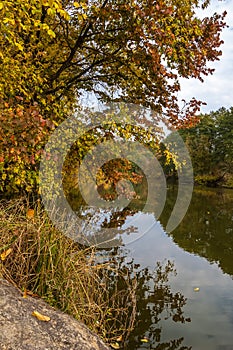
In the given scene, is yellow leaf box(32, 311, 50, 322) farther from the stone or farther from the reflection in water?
the reflection in water

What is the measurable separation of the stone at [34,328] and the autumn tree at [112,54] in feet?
8.79

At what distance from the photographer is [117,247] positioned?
836cm

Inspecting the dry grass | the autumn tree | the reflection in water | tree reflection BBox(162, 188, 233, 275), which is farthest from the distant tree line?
the dry grass

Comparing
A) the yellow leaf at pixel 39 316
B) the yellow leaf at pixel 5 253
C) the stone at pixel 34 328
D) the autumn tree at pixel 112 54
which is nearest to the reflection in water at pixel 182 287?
the stone at pixel 34 328

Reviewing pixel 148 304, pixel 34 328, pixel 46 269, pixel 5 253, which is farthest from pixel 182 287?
pixel 34 328

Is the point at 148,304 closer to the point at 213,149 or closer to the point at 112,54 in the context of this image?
the point at 112,54

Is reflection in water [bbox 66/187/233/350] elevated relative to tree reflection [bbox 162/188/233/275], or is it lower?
lower

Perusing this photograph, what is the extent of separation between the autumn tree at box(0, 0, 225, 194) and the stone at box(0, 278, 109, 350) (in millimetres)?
2679

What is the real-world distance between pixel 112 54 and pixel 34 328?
4.91 meters

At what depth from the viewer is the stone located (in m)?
2.51

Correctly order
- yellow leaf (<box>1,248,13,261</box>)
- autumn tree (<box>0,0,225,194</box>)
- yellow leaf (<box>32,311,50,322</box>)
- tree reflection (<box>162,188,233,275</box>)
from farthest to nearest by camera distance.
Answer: tree reflection (<box>162,188,233,275</box>) < autumn tree (<box>0,0,225,194</box>) < yellow leaf (<box>1,248,13,261</box>) < yellow leaf (<box>32,311,50,322</box>)

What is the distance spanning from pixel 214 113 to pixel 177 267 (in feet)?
149

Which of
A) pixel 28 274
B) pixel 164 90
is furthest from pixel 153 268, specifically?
pixel 28 274

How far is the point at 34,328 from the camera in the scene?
267cm
